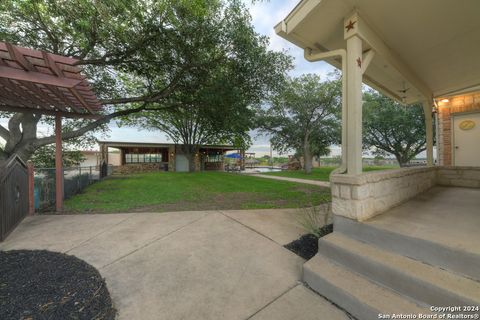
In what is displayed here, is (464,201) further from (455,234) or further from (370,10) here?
(370,10)

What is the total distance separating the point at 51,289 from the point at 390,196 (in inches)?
176

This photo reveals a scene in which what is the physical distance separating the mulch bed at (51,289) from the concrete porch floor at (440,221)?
3049 millimetres

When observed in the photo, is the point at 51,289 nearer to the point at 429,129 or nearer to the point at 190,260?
the point at 190,260

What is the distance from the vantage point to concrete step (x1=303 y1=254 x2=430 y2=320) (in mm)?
1637

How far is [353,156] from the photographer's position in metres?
2.70

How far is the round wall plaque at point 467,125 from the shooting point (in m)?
6.09

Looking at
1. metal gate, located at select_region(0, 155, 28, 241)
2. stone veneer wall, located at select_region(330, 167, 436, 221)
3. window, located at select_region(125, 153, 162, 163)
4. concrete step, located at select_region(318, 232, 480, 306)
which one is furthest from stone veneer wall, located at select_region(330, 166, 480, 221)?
window, located at select_region(125, 153, 162, 163)

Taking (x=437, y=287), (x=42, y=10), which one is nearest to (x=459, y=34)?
(x=437, y=287)

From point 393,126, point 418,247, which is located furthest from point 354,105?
point 393,126

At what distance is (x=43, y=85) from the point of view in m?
3.29

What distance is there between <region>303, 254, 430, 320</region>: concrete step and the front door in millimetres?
7225

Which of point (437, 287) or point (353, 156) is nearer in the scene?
point (437, 287)

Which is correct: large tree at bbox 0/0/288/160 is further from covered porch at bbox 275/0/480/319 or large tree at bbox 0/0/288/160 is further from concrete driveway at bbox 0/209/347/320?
covered porch at bbox 275/0/480/319

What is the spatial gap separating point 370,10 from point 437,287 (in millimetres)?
3325
